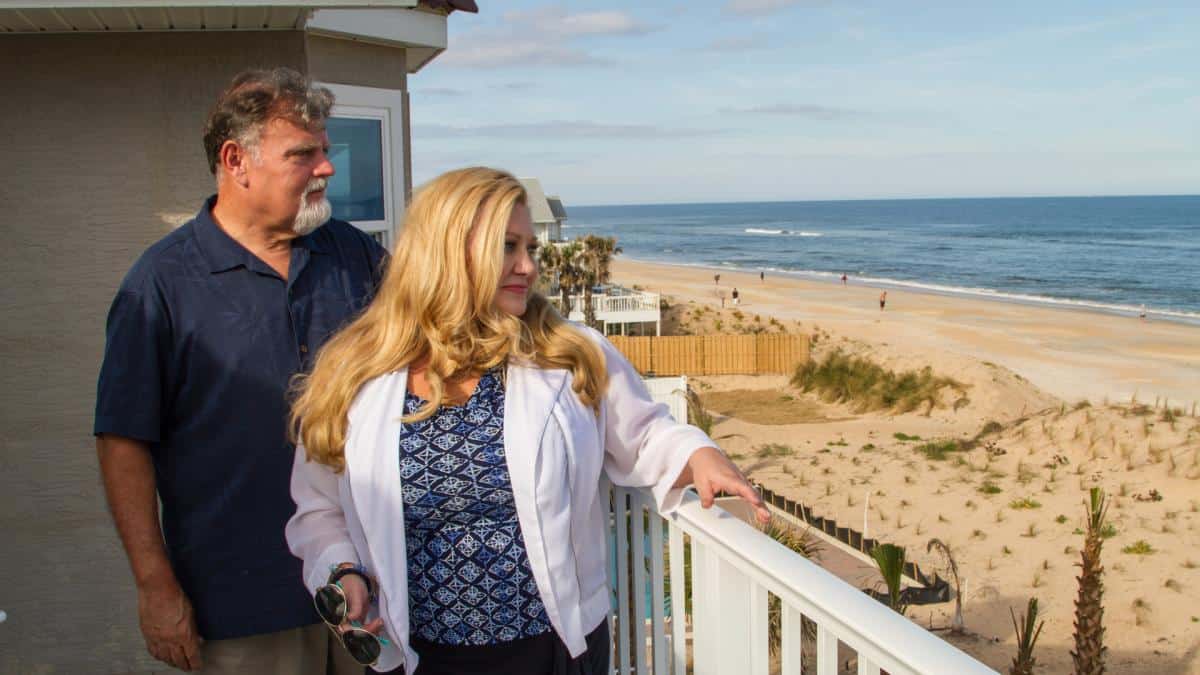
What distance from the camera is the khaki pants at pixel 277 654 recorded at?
240 cm

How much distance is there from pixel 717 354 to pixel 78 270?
76.5 ft

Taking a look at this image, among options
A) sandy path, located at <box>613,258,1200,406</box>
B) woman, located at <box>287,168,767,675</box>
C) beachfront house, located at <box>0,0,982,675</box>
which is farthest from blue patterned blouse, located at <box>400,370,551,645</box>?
sandy path, located at <box>613,258,1200,406</box>

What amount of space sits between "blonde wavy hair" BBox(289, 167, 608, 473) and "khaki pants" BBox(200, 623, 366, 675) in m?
0.67

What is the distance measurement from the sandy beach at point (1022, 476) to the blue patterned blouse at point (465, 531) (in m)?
8.28

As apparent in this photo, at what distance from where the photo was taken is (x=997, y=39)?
4016 inches

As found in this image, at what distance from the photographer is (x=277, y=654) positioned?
244 centimetres

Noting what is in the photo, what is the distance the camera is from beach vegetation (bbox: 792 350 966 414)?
21375mm

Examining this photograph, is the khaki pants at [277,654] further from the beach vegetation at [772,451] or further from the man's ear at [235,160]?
the beach vegetation at [772,451]

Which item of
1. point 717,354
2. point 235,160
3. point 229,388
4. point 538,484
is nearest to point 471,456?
point 538,484

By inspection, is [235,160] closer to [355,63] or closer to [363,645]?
[363,645]

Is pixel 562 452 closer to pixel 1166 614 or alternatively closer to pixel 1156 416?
pixel 1166 614

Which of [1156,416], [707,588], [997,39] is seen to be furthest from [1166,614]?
[997,39]

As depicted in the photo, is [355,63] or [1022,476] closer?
[355,63]

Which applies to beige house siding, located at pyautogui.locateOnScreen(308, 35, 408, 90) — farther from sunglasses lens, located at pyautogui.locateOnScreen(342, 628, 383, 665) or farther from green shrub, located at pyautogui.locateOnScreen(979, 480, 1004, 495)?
green shrub, located at pyautogui.locateOnScreen(979, 480, 1004, 495)
